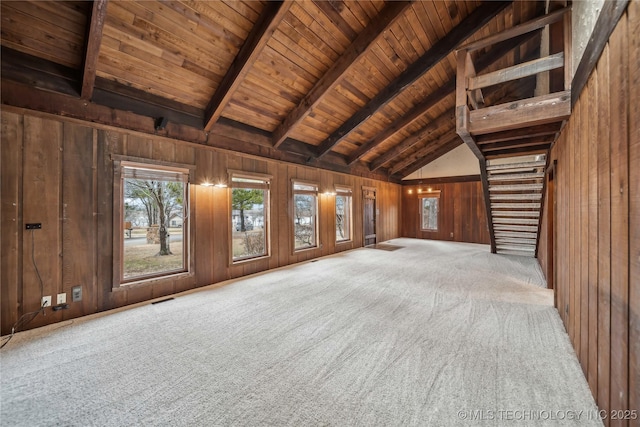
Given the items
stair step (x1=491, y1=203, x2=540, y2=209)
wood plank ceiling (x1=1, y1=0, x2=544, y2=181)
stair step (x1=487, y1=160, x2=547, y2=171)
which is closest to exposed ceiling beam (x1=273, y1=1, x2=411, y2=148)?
wood plank ceiling (x1=1, y1=0, x2=544, y2=181)

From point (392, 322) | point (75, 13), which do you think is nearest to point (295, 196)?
point (392, 322)

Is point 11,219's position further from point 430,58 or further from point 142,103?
point 430,58

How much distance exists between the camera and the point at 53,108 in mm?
2654

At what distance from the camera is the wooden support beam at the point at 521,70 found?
8.31 feet

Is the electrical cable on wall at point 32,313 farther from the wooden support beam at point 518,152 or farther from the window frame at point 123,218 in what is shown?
the wooden support beam at point 518,152

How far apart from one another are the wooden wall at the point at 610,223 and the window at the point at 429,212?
25.8 ft

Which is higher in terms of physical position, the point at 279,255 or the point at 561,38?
the point at 561,38

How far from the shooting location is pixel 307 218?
6293 millimetres

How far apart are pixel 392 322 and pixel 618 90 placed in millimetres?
2397

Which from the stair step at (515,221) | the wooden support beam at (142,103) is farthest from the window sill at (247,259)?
the stair step at (515,221)

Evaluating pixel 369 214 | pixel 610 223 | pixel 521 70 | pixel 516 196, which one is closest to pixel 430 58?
pixel 521 70

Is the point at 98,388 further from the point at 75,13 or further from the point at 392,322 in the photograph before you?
the point at 75,13

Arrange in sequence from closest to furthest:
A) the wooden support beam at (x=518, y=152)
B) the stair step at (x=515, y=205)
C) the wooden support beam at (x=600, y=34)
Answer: the wooden support beam at (x=600, y=34), the wooden support beam at (x=518, y=152), the stair step at (x=515, y=205)

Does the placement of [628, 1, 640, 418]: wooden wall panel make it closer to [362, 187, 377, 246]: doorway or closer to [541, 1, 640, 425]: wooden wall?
[541, 1, 640, 425]: wooden wall
